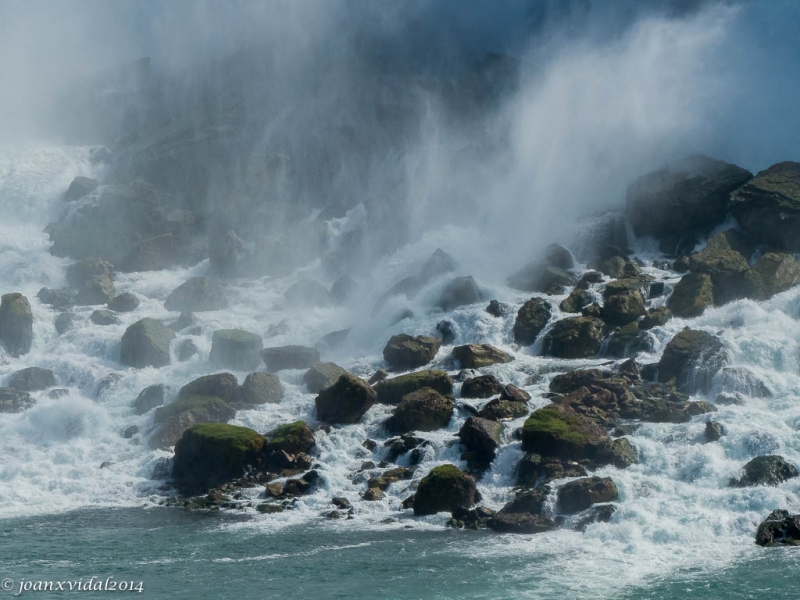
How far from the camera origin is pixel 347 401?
136ft

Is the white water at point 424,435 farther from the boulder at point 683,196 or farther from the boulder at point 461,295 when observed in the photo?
the boulder at point 683,196

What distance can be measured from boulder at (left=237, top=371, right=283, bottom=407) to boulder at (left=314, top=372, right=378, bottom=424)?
17.4 ft

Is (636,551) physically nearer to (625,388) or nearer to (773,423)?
(773,423)

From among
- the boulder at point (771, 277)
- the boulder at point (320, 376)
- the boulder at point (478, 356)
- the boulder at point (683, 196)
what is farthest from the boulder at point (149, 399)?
the boulder at point (683, 196)

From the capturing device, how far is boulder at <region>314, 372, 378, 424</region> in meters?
41.4

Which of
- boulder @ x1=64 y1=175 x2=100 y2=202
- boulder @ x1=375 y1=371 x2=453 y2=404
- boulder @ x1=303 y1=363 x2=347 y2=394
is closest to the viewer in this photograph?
boulder @ x1=375 y1=371 x2=453 y2=404

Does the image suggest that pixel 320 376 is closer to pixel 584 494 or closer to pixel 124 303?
pixel 584 494

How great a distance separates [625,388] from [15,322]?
4365cm

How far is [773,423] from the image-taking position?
112ft

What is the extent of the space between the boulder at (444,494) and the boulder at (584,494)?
3.73 metres

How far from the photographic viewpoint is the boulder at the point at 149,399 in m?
47.1

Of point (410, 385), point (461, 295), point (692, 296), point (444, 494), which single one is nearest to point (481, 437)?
point (444, 494)

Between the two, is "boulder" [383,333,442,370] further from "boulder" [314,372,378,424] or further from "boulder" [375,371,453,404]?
"boulder" [314,372,378,424]

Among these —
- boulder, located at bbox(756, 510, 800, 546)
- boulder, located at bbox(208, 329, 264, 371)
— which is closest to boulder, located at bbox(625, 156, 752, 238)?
boulder, located at bbox(208, 329, 264, 371)
